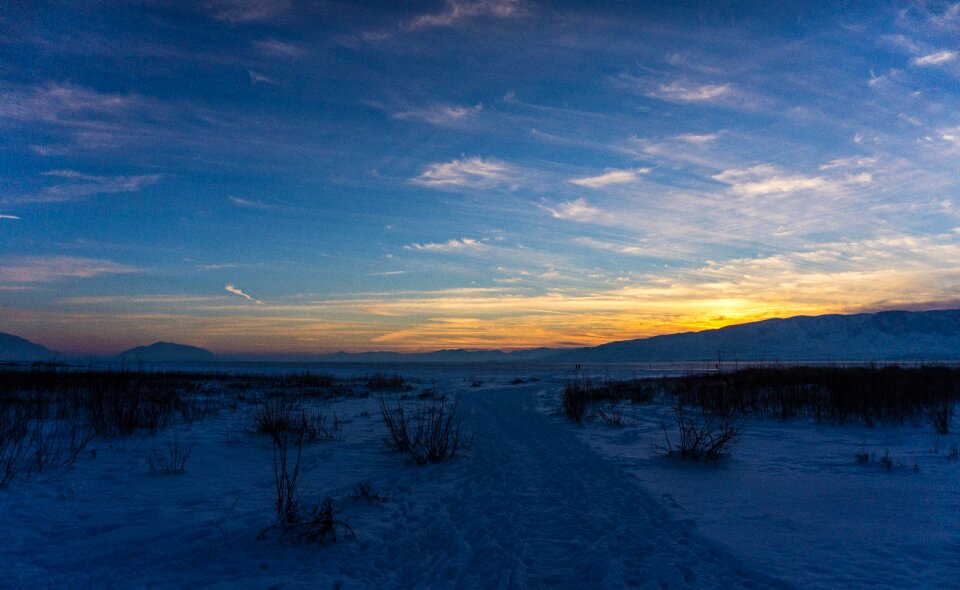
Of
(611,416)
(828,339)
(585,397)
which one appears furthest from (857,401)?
(828,339)

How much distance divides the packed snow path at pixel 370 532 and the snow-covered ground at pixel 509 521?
0.02 metres

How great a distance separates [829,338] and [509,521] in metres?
172

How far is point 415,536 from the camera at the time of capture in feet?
16.2

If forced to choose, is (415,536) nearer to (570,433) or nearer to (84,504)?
(84,504)

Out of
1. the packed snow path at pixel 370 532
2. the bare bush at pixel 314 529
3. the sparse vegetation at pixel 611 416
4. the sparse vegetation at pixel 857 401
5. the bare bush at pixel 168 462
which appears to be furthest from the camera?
the sparse vegetation at pixel 611 416

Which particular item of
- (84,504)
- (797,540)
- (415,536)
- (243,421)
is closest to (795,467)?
(797,540)

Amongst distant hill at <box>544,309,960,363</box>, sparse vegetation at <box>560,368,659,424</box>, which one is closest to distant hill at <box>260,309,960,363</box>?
distant hill at <box>544,309,960,363</box>

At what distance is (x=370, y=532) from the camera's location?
495 centimetres

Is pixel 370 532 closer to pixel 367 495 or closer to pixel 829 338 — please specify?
pixel 367 495

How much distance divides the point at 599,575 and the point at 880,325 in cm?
18227

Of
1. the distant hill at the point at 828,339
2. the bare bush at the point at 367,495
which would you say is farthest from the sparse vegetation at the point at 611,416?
the distant hill at the point at 828,339

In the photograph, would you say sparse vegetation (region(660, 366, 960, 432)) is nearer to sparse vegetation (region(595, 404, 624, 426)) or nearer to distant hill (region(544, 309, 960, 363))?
sparse vegetation (region(595, 404, 624, 426))

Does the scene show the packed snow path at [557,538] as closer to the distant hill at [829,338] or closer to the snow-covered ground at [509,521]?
the snow-covered ground at [509,521]

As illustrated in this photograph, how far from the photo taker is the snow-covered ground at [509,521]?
3.90 meters
